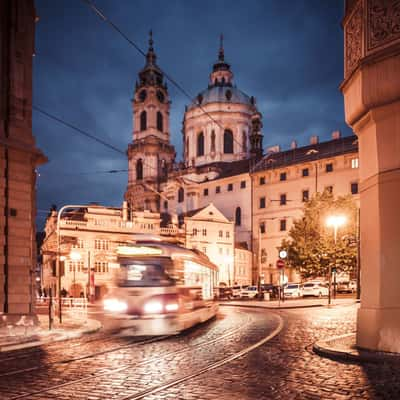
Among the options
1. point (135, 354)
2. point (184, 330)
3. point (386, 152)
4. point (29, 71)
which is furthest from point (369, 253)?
point (29, 71)

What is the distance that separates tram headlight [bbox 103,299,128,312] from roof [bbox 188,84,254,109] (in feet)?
271

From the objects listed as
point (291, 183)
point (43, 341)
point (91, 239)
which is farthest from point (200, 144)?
point (43, 341)

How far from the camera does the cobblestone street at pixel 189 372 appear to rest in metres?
8.70

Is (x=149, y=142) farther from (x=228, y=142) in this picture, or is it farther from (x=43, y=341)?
(x=43, y=341)

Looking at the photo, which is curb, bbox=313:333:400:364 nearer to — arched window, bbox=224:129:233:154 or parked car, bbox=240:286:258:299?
parked car, bbox=240:286:258:299

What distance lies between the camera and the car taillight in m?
17.6

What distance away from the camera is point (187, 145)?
10081 centimetres

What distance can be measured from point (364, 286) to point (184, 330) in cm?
744

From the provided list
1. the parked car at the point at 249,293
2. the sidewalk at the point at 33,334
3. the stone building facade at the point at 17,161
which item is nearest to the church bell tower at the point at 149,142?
the parked car at the point at 249,293

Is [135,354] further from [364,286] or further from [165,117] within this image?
[165,117]

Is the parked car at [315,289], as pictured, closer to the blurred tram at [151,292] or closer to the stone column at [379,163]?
the blurred tram at [151,292]

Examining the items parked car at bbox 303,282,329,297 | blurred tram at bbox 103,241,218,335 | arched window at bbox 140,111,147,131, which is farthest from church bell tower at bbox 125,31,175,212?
blurred tram at bbox 103,241,218,335

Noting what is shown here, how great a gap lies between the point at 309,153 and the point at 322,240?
2912cm

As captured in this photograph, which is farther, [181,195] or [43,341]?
[181,195]
